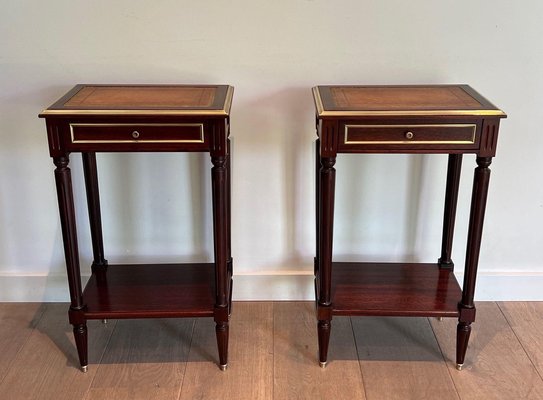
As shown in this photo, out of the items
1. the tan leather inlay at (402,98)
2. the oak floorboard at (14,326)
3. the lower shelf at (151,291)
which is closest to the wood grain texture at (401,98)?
the tan leather inlay at (402,98)

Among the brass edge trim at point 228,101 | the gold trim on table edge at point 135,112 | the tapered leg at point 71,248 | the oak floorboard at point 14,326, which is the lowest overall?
the oak floorboard at point 14,326

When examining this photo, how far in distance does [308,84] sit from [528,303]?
1.17 metres

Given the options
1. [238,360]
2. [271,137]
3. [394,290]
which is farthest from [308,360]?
[271,137]

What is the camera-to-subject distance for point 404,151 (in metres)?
1.63

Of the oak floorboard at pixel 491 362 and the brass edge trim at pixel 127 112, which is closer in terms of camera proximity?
the brass edge trim at pixel 127 112

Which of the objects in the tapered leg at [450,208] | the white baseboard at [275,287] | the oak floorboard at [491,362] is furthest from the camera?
the white baseboard at [275,287]

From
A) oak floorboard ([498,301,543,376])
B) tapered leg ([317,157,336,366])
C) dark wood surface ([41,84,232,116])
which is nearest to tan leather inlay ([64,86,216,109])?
dark wood surface ([41,84,232,116])

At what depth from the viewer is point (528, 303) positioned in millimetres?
2260

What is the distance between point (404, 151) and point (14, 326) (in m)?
1.48

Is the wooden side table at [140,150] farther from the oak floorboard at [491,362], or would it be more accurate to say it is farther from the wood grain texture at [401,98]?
the oak floorboard at [491,362]

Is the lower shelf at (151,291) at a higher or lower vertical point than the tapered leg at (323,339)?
higher

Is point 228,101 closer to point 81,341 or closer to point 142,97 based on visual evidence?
point 142,97

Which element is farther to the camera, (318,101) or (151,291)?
(151,291)

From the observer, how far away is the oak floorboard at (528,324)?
1988 mm
